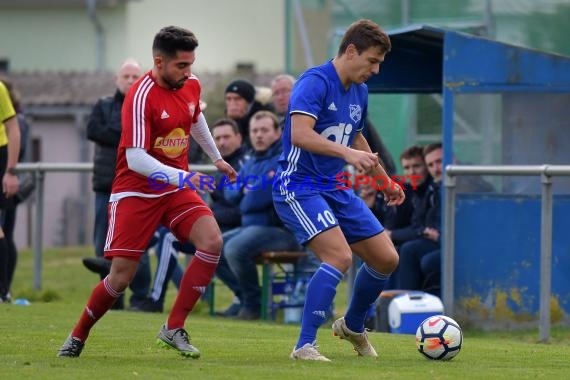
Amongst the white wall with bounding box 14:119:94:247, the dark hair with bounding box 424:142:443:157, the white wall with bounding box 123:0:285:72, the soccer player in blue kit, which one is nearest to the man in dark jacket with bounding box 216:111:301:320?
the dark hair with bounding box 424:142:443:157

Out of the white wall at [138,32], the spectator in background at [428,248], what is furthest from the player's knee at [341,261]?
the white wall at [138,32]

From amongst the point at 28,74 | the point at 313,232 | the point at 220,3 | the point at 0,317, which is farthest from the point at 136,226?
the point at 220,3

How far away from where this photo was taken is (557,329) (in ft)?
38.9

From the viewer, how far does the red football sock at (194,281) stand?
27.9ft

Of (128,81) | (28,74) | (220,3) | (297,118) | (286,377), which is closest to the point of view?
(286,377)

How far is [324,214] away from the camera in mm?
8438

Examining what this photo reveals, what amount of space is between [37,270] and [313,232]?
24.0 ft

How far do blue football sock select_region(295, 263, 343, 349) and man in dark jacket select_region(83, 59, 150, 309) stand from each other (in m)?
4.99

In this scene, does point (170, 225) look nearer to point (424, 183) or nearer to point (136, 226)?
point (136, 226)

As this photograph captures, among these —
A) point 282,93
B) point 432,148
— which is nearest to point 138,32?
point 282,93

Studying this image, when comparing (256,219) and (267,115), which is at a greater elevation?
(267,115)

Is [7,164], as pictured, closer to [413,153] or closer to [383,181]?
[413,153]

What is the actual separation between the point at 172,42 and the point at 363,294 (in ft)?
6.68

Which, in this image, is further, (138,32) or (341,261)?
(138,32)
